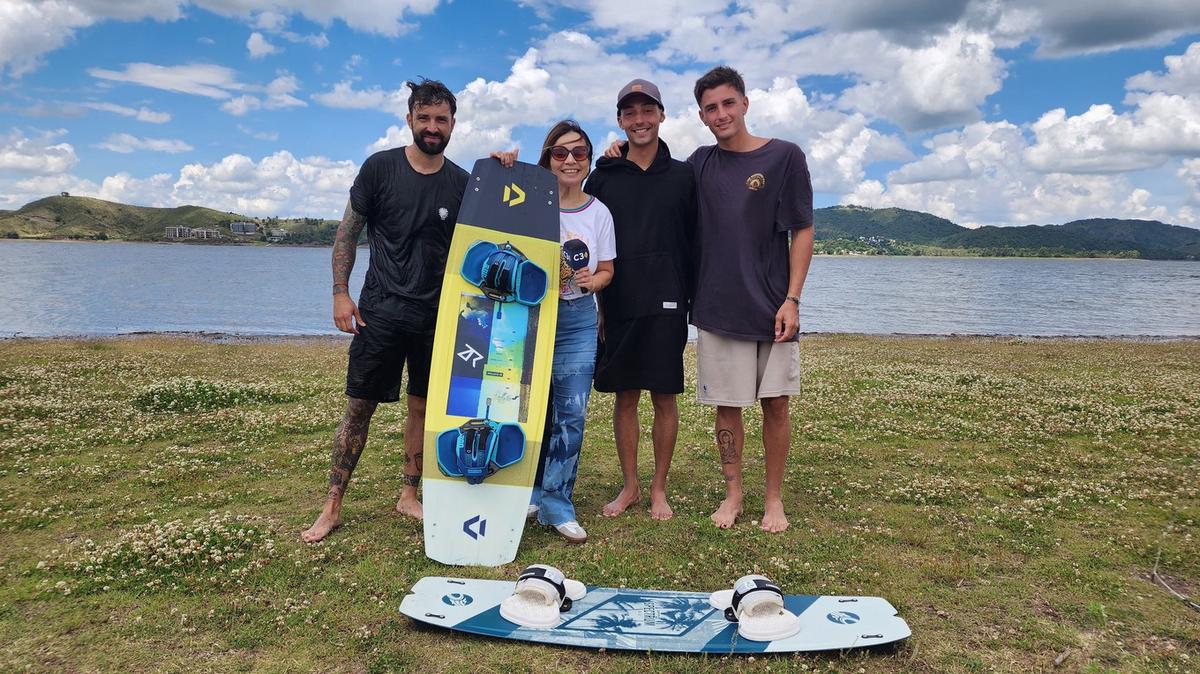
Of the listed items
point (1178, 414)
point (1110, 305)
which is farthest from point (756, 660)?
point (1110, 305)

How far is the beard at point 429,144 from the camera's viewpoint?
6.12 m

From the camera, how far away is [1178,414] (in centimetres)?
1148

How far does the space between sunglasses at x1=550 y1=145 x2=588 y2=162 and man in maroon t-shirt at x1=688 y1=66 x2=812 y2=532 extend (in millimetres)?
1123

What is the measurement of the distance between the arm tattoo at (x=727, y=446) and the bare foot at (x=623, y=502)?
1022 millimetres

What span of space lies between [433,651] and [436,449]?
78.4 inches

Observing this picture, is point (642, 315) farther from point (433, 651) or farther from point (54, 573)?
point (54, 573)

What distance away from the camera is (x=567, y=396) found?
6492 mm

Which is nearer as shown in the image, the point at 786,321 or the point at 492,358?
the point at 786,321

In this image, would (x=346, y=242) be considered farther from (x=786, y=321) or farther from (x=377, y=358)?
(x=786, y=321)

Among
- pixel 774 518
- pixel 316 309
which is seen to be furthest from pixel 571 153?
pixel 316 309

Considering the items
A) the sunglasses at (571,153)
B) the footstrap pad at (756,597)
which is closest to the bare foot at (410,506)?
the footstrap pad at (756,597)

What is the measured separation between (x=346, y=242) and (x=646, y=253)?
9.12 feet

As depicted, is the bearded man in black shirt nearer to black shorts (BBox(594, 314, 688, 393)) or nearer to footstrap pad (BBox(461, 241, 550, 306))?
footstrap pad (BBox(461, 241, 550, 306))

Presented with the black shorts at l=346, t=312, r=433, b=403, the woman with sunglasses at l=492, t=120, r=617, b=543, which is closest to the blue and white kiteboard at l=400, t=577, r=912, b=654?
the woman with sunglasses at l=492, t=120, r=617, b=543
